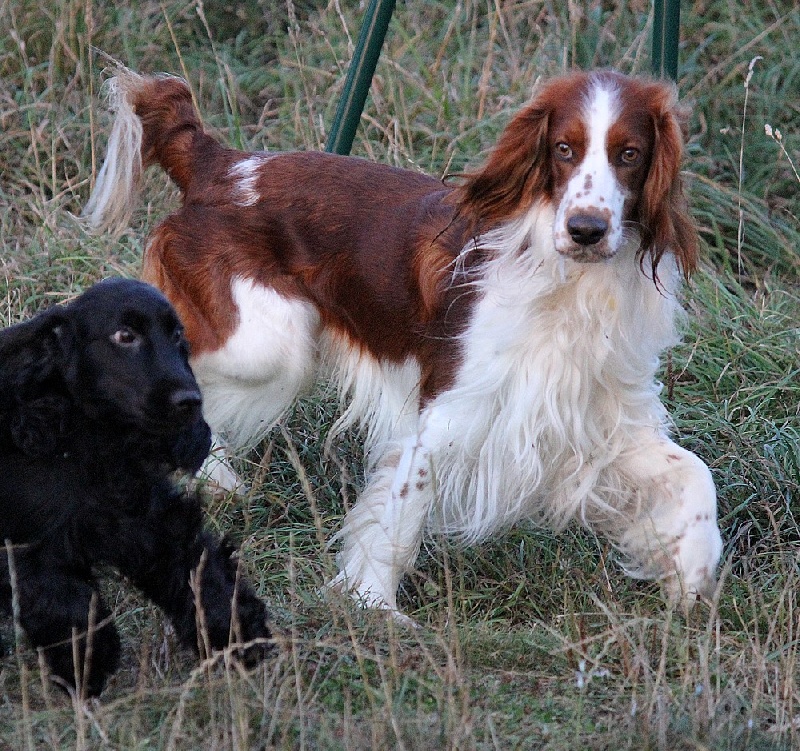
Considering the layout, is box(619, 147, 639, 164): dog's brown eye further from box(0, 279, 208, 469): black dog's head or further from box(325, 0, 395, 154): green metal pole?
box(325, 0, 395, 154): green metal pole

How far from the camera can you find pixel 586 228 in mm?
3295

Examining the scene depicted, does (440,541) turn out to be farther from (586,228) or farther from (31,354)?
(31,354)

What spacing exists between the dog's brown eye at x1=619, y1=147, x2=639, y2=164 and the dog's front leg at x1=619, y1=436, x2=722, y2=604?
85cm

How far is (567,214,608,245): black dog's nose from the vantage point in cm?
329

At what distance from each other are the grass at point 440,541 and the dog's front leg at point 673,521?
91 millimetres

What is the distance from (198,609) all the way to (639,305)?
147cm

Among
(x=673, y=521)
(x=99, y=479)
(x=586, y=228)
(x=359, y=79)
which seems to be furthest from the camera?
(x=359, y=79)

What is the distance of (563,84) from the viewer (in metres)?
3.52

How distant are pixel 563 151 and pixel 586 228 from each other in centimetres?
24

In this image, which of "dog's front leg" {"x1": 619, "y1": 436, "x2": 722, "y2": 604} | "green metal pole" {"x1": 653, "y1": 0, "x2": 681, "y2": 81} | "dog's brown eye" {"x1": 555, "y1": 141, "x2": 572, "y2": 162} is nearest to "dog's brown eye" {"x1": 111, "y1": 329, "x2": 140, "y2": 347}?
"dog's brown eye" {"x1": 555, "y1": 141, "x2": 572, "y2": 162}

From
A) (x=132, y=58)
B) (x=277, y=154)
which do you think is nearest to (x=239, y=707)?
(x=277, y=154)

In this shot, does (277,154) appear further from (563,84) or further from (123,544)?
(123,544)

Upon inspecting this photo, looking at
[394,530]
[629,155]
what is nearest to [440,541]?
[394,530]

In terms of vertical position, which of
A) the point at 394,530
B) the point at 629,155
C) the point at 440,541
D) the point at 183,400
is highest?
the point at 629,155
